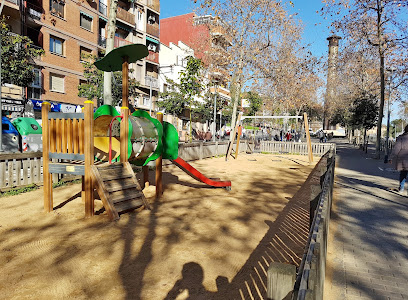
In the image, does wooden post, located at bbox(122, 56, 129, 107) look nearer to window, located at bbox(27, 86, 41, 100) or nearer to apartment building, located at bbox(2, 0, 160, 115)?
apartment building, located at bbox(2, 0, 160, 115)

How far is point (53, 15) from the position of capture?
2252cm

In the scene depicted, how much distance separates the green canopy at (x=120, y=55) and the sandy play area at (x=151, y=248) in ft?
10.7

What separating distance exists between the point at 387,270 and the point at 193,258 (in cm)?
238

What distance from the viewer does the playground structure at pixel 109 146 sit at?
518cm

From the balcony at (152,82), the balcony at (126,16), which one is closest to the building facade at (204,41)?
the balcony at (152,82)

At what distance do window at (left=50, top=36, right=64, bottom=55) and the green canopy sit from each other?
64.4 feet

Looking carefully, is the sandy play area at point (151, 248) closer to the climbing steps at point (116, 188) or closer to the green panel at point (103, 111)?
the climbing steps at point (116, 188)

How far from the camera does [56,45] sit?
23.3 metres

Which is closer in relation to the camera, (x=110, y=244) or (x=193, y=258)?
(x=193, y=258)

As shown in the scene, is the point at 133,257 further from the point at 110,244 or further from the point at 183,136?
the point at 183,136

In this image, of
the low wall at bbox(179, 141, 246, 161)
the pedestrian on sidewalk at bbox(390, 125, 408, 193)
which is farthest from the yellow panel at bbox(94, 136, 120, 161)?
the pedestrian on sidewalk at bbox(390, 125, 408, 193)

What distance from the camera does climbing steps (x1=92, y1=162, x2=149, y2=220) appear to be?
16.8ft

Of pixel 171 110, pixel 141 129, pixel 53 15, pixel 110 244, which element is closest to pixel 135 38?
pixel 171 110

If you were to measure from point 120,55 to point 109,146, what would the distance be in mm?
2077
